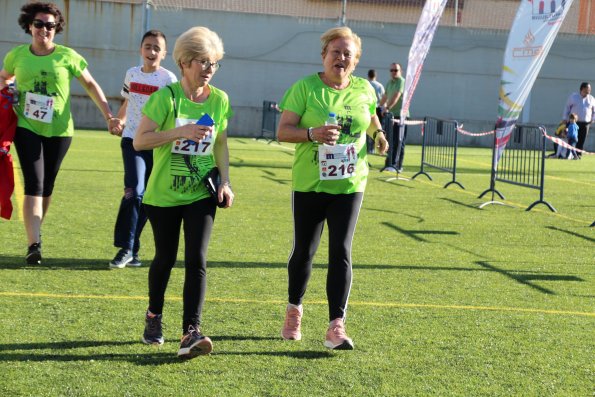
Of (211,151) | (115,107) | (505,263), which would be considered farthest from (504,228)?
(115,107)

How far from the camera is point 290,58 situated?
1329 inches

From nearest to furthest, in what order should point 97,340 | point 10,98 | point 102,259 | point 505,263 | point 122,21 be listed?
point 97,340
point 10,98
point 102,259
point 505,263
point 122,21

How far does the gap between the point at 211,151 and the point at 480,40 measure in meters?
29.8

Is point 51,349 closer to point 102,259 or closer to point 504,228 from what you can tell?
point 102,259

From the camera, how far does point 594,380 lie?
5.48 m

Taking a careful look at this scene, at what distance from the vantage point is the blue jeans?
27.4 ft

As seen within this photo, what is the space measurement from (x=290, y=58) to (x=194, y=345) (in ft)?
94.4

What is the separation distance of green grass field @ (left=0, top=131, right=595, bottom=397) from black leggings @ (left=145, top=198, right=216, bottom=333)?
27cm

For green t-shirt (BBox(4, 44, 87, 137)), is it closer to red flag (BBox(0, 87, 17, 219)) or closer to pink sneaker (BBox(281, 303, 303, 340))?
red flag (BBox(0, 87, 17, 219))

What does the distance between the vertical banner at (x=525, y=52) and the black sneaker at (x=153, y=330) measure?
8.65 meters

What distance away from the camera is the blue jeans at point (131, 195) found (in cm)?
835

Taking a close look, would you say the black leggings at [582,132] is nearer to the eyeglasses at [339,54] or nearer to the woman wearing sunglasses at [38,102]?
the woman wearing sunglasses at [38,102]

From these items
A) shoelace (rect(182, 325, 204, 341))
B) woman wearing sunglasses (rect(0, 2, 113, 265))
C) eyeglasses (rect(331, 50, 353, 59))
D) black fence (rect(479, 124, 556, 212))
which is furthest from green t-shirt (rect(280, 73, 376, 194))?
black fence (rect(479, 124, 556, 212))

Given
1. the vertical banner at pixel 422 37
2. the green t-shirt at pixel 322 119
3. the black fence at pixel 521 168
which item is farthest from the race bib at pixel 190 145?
the vertical banner at pixel 422 37
